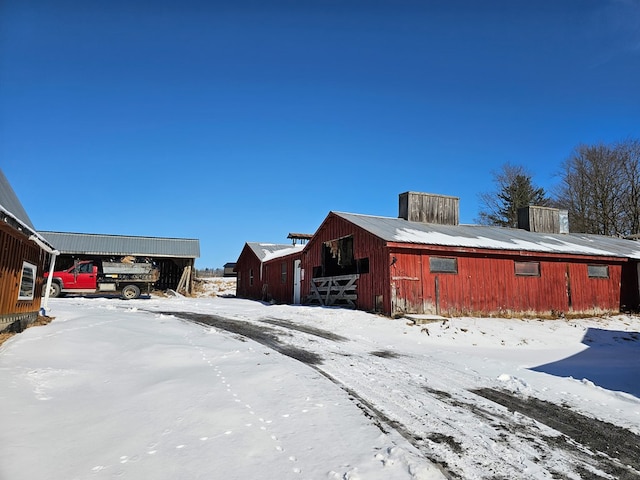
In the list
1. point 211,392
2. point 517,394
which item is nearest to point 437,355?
point 517,394

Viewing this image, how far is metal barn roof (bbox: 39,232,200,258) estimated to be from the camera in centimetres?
2844

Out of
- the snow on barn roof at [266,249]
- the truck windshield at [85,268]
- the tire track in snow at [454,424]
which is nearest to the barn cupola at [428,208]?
the snow on barn roof at [266,249]

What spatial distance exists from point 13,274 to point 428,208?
57.1 ft

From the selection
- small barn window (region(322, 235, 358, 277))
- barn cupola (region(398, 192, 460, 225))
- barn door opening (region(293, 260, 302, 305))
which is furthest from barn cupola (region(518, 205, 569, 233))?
barn door opening (region(293, 260, 302, 305))

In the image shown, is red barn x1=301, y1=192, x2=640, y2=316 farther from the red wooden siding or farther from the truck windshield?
the truck windshield

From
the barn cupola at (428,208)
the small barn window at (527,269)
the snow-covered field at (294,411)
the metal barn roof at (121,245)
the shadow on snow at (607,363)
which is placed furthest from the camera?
the metal barn roof at (121,245)

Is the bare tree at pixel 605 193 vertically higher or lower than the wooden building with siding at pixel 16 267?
higher

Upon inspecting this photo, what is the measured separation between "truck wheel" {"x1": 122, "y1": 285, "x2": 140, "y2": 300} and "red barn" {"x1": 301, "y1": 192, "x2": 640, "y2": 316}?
31.6 ft

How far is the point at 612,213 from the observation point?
115 ft

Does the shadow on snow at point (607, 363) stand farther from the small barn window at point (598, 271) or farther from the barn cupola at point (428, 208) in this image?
the barn cupola at point (428, 208)

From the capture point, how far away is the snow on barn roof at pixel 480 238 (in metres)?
16.3

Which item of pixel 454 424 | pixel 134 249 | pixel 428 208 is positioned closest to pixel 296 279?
pixel 428 208

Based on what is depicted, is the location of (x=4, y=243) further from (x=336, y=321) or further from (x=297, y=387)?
(x=336, y=321)

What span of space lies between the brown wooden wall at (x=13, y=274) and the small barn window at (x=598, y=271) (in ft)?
70.7
